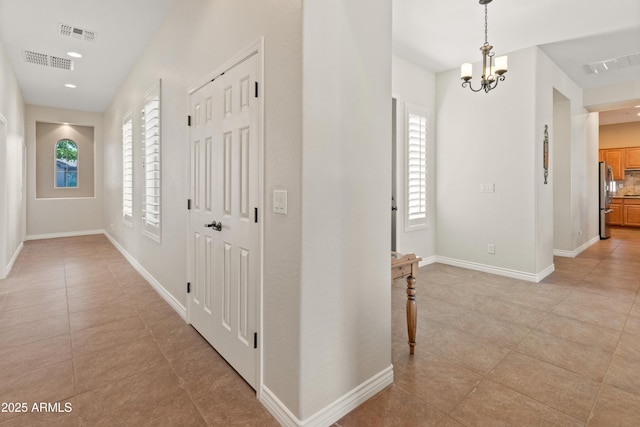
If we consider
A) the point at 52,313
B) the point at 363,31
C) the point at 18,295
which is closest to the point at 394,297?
the point at 363,31

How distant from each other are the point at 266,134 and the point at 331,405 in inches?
59.2

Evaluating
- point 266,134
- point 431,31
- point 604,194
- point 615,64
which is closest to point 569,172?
point 615,64

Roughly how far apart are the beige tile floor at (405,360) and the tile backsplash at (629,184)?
774 centimetres

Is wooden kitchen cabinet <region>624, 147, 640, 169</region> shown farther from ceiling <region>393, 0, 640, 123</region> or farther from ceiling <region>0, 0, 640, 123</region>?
ceiling <region>393, 0, 640, 123</region>

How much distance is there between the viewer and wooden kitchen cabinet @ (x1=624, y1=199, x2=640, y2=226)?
901 centimetres

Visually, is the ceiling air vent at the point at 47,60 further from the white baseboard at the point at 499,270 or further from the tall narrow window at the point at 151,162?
the white baseboard at the point at 499,270

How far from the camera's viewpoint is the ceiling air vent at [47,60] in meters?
4.46

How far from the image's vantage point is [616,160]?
919 cm

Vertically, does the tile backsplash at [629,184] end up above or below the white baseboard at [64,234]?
→ above

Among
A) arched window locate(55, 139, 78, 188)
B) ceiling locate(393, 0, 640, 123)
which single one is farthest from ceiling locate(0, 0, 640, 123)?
arched window locate(55, 139, 78, 188)

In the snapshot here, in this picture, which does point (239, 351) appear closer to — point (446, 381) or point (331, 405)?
point (331, 405)

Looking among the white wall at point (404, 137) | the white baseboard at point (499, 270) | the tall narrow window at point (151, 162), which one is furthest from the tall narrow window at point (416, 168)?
the tall narrow window at point (151, 162)

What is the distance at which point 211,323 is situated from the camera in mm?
2500

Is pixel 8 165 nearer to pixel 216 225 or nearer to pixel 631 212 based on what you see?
pixel 216 225
